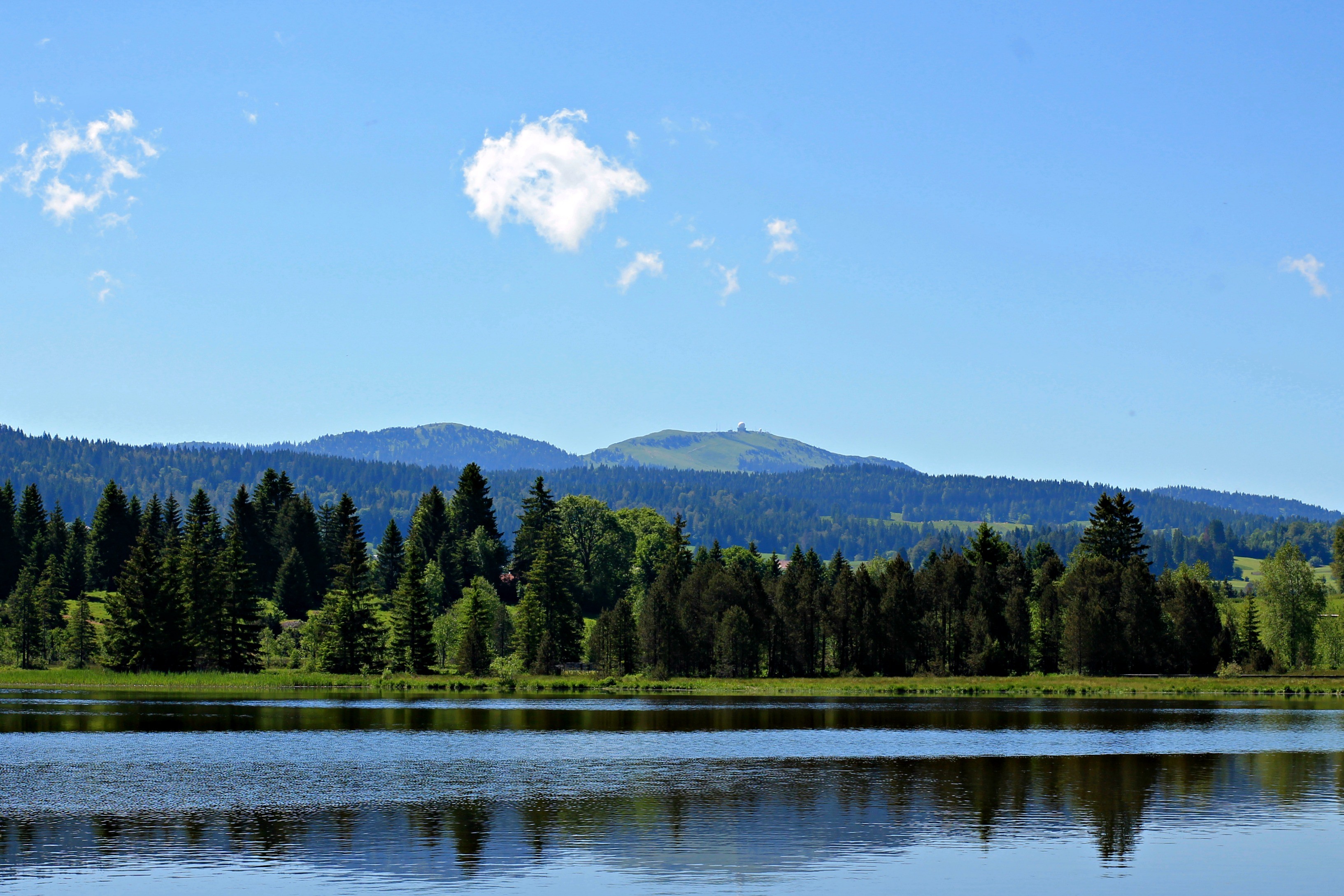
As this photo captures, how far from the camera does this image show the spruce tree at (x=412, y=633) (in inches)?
5920

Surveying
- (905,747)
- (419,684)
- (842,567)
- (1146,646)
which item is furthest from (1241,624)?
(905,747)

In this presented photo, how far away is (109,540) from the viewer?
190 meters

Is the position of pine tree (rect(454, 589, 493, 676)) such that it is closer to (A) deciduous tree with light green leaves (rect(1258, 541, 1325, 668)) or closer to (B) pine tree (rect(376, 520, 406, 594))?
(B) pine tree (rect(376, 520, 406, 594))

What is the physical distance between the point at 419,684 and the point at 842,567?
200 feet

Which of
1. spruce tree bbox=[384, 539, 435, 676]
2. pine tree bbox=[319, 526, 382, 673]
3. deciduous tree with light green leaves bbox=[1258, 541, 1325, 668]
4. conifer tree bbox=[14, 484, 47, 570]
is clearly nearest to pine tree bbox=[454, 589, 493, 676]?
spruce tree bbox=[384, 539, 435, 676]

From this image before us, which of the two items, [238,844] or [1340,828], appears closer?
[238,844]

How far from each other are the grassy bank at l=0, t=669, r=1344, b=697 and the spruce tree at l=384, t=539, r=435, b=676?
3.54m

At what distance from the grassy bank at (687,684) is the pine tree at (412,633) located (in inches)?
140

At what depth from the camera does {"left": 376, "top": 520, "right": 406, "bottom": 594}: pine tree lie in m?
196

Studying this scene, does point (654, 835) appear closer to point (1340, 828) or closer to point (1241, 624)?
point (1340, 828)

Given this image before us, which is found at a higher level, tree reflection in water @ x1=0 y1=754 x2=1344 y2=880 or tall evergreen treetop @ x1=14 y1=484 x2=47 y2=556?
tall evergreen treetop @ x1=14 y1=484 x2=47 y2=556

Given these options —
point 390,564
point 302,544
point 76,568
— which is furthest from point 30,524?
point 390,564

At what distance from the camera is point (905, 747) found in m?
71.4

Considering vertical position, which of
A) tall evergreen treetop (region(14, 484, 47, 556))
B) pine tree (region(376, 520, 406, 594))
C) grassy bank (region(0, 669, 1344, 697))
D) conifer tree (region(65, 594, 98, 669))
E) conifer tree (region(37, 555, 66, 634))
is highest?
tall evergreen treetop (region(14, 484, 47, 556))
